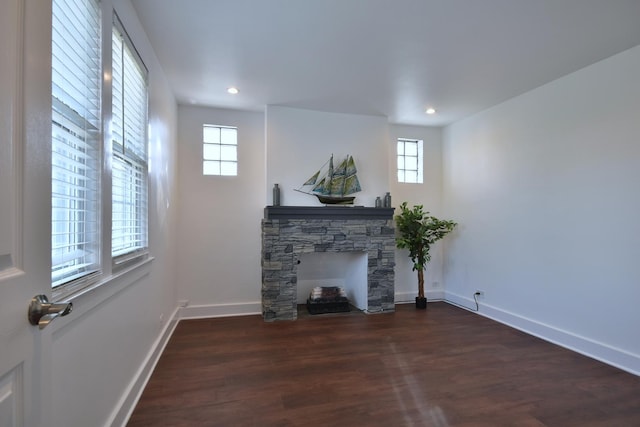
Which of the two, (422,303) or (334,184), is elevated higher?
(334,184)

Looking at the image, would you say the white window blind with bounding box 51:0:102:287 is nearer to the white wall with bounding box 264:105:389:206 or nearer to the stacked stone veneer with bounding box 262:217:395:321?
the stacked stone veneer with bounding box 262:217:395:321

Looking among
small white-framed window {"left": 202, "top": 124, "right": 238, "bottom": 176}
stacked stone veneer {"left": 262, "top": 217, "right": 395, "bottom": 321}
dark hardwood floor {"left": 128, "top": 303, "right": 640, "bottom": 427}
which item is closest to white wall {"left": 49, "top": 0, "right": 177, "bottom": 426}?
dark hardwood floor {"left": 128, "top": 303, "right": 640, "bottom": 427}

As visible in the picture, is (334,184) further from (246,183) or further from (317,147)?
(246,183)

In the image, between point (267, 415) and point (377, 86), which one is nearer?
point (267, 415)

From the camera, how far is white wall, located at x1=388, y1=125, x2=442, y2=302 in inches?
184

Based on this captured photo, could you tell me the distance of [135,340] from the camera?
2.15 m

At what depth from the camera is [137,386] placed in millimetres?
2141

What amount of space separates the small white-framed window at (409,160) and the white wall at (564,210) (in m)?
0.75

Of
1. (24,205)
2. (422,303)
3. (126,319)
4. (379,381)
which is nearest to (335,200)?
(422,303)

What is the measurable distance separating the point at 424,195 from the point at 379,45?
2762mm

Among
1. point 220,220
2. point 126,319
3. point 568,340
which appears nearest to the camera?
point 126,319

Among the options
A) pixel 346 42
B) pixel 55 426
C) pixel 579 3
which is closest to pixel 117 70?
pixel 346 42

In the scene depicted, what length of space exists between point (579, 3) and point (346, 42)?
1557 mm

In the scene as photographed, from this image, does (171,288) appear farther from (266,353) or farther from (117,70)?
(117,70)
